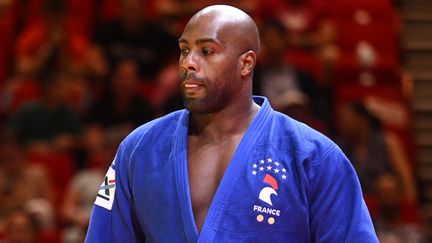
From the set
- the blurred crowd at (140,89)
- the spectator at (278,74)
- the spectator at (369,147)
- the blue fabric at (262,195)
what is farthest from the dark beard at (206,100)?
the spectator at (278,74)

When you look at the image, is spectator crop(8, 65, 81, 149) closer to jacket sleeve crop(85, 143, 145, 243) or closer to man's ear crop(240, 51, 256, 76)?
jacket sleeve crop(85, 143, 145, 243)

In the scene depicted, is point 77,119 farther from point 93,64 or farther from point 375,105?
point 375,105

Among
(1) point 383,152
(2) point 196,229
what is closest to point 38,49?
(1) point 383,152

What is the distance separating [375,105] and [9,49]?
3377 millimetres

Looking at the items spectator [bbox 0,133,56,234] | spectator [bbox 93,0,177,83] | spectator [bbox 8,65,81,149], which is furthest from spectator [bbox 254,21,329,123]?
spectator [bbox 0,133,56,234]

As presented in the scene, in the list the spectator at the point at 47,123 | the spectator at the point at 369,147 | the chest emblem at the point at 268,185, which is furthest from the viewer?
the spectator at the point at 47,123

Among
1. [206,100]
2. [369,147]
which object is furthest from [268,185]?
[369,147]

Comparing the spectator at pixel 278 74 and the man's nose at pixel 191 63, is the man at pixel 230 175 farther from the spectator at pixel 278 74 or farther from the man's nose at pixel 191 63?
the spectator at pixel 278 74

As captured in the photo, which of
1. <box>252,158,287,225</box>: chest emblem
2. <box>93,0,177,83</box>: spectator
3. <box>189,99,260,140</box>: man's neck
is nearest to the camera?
<box>252,158,287,225</box>: chest emblem

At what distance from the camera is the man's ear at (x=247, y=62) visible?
3.18 m

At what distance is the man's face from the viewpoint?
3117 mm

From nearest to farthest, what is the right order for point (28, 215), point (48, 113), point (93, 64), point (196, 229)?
point (196, 229) < point (28, 215) < point (48, 113) < point (93, 64)

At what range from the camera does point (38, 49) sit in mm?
8328

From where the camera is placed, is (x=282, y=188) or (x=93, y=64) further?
(x=93, y=64)
